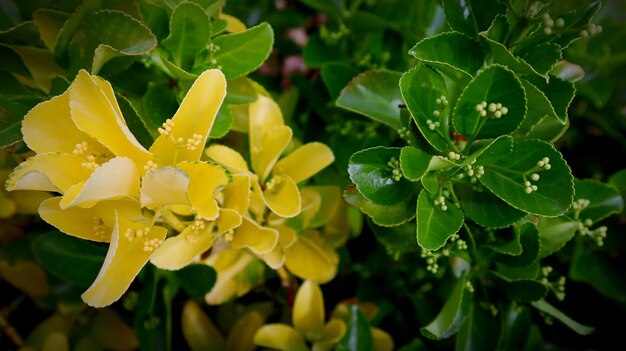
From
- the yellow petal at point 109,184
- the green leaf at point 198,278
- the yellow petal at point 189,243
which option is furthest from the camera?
the green leaf at point 198,278

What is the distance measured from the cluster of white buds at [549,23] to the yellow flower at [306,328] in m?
0.37

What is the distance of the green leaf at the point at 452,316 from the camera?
1.82 feet

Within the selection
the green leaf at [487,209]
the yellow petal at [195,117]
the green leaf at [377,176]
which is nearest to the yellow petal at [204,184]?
the yellow petal at [195,117]

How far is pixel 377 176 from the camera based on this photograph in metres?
0.52

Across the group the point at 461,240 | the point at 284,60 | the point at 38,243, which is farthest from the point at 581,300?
the point at 38,243

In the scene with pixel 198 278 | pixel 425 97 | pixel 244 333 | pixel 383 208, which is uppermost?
pixel 425 97

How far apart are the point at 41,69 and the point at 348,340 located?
1.43 feet

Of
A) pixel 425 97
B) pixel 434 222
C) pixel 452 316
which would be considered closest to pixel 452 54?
pixel 425 97

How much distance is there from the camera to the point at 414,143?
52 centimetres

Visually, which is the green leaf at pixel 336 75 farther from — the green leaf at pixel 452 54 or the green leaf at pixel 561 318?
the green leaf at pixel 561 318

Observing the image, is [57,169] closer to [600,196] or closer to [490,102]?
[490,102]

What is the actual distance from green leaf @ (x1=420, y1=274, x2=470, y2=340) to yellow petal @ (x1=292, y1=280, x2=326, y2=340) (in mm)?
149

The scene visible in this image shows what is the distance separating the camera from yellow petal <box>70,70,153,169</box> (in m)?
0.43

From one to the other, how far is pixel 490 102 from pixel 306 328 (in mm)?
342
